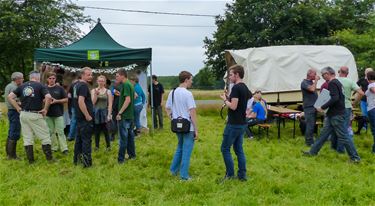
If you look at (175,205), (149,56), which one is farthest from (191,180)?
(149,56)

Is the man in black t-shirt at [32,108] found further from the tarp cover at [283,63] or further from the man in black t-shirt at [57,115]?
the tarp cover at [283,63]

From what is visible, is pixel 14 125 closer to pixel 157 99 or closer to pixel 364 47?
pixel 157 99

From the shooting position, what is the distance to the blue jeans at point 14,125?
7.67m

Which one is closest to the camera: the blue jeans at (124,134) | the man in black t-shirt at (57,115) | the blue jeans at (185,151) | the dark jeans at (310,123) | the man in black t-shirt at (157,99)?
the blue jeans at (185,151)

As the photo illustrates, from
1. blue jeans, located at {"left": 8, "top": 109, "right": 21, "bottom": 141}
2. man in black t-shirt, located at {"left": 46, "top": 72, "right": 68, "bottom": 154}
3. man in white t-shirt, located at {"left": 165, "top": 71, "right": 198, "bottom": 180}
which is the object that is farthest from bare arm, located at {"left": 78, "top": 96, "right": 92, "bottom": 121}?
blue jeans, located at {"left": 8, "top": 109, "right": 21, "bottom": 141}

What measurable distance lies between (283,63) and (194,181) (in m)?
8.05

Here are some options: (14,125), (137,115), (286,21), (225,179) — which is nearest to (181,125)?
(225,179)

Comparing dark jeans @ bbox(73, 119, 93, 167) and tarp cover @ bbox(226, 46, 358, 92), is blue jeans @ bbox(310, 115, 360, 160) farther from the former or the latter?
tarp cover @ bbox(226, 46, 358, 92)

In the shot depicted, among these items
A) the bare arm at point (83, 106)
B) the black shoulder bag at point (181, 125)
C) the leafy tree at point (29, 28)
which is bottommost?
the black shoulder bag at point (181, 125)

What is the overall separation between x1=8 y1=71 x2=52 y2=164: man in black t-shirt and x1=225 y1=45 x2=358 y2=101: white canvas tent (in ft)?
23.3

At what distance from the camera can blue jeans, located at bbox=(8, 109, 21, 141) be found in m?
7.67

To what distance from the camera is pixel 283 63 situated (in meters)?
13.1

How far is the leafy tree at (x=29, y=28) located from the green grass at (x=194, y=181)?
44.2 feet

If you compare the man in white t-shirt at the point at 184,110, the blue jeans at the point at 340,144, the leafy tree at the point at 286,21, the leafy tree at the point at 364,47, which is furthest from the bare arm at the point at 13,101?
the leafy tree at the point at 286,21
